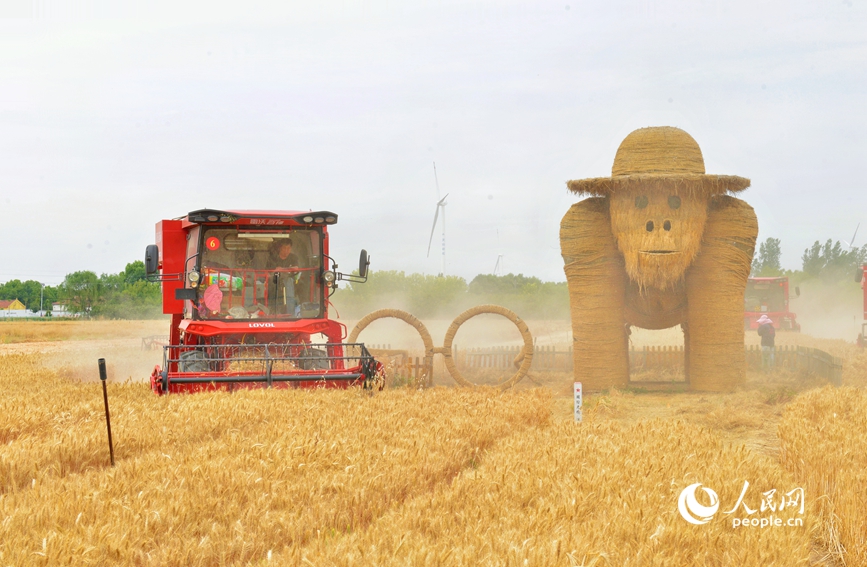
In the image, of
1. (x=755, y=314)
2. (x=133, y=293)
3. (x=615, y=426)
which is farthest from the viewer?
(x=133, y=293)

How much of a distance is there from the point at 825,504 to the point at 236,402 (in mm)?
5281

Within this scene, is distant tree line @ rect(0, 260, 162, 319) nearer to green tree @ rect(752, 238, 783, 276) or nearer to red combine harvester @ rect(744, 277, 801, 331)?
red combine harvester @ rect(744, 277, 801, 331)

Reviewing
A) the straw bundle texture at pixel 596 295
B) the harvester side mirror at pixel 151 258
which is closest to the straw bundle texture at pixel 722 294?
the straw bundle texture at pixel 596 295

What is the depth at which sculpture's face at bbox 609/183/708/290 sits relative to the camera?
43.1 feet

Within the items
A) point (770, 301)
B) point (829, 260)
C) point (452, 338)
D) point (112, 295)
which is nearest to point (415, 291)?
point (770, 301)

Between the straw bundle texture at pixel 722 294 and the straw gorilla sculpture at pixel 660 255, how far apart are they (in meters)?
0.02

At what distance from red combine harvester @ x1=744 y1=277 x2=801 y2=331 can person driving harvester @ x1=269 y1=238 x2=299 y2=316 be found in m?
26.6

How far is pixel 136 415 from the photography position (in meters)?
7.21

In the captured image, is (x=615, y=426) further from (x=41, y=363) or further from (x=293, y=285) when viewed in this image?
(x=41, y=363)

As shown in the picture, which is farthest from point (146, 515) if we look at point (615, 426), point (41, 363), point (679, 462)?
point (41, 363)

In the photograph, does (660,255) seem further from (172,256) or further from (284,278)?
(172,256)

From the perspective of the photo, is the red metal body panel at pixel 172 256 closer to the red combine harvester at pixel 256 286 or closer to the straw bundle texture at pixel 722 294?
the red combine harvester at pixel 256 286

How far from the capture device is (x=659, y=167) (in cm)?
1354

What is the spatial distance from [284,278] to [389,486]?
6.09 meters
